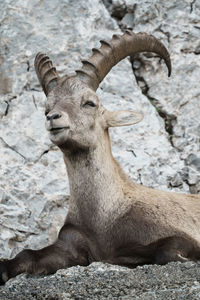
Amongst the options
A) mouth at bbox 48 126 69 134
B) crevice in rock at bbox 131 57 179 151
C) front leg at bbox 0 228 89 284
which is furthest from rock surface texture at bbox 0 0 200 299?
mouth at bbox 48 126 69 134

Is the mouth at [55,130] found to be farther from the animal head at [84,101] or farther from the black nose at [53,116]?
the black nose at [53,116]

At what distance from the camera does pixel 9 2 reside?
45.2 ft

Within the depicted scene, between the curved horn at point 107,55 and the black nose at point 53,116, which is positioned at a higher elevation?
the curved horn at point 107,55

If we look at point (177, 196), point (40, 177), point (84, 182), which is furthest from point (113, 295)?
point (40, 177)

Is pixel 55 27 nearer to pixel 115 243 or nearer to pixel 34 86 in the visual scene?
pixel 34 86

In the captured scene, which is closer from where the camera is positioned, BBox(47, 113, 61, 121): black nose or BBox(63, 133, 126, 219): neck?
BBox(47, 113, 61, 121): black nose

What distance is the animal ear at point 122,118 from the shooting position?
9.60 m

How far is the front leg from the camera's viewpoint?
8.62 m

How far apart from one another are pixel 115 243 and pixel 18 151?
417 cm

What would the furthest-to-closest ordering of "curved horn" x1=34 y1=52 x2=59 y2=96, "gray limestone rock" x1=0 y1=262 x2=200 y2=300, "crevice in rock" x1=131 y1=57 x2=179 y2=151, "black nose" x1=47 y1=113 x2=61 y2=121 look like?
"crevice in rock" x1=131 y1=57 x2=179 y2=151, "curved horn" x1=34 y1=52 x2=59 y2=96, "black nose" x1=47 y1=113 x2=61 y2=121, "gray limestone rock" x1=0 y1=262 x2=200 y2=300

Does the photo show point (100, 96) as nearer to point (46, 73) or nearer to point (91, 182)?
point (46, 73)

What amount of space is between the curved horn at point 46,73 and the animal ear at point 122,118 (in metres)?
0.94

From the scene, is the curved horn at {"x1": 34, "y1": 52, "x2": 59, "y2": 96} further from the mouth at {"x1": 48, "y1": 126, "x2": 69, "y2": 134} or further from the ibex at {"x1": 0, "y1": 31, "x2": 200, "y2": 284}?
the mouth at {"x1": 48, "y1": 126, "x2": 69, "y2": 134}

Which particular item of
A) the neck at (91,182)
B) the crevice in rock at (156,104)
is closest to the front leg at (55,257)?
the neck at (91,182)
